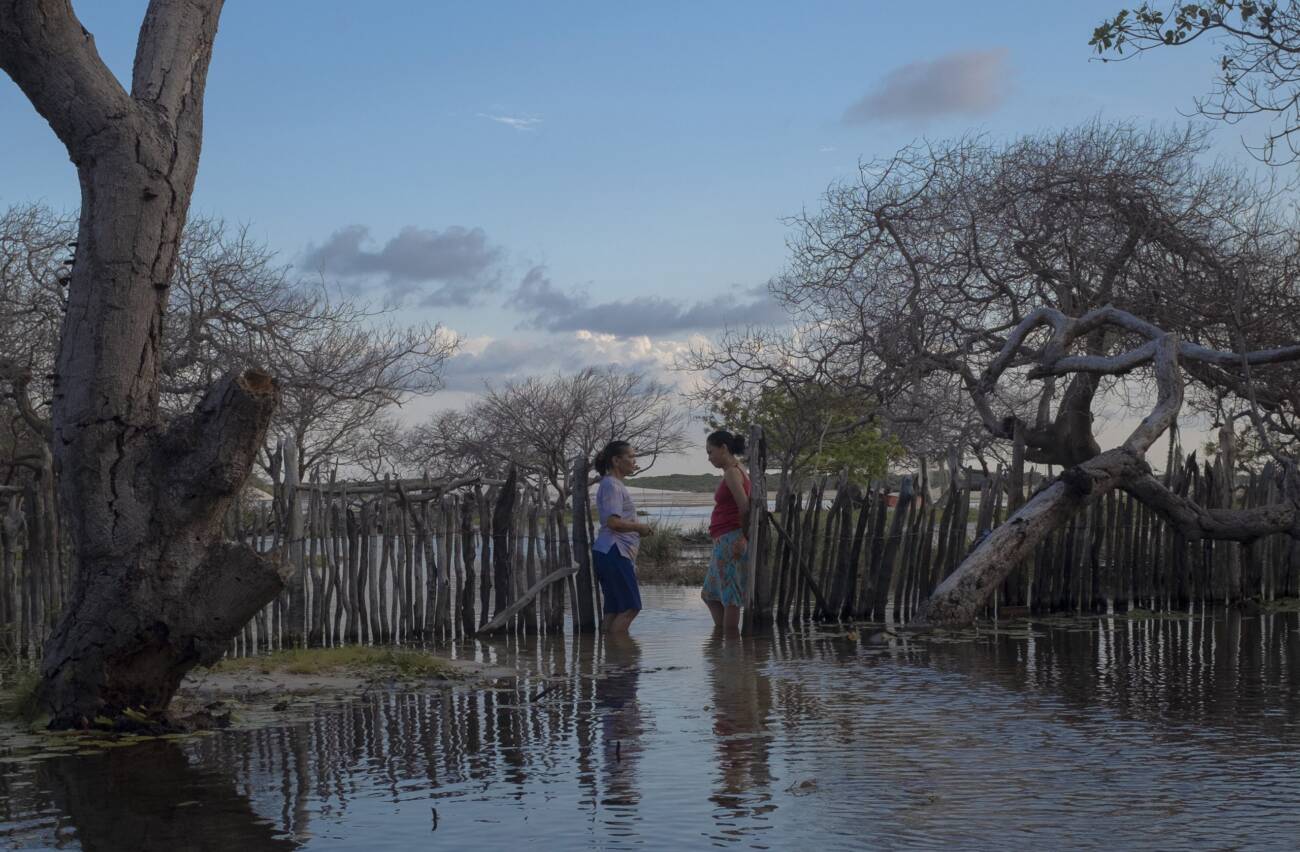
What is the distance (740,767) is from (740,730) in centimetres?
89

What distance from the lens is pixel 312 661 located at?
900 centimetres

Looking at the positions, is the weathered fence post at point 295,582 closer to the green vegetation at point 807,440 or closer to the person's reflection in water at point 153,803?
the person's reflection in water at point 153,803

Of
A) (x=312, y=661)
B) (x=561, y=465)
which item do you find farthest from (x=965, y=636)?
(x=561, y=465)

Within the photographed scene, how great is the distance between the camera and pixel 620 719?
267 inches

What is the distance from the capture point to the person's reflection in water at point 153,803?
4.46m

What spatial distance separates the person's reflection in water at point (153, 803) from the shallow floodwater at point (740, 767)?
15 mm

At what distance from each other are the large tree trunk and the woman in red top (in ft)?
15.0

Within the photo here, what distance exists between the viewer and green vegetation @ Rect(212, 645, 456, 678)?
8695mm

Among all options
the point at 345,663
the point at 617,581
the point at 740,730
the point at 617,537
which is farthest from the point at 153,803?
the point at 617,581

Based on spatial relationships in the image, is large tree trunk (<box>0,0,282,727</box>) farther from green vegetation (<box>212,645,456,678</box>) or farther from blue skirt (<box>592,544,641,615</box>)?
blue skirt (<box>592,544,641,615</box>)

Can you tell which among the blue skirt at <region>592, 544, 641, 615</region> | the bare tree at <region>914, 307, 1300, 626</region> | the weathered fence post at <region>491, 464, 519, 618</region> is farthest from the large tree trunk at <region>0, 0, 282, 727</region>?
the bare tree at <region>914, 307, 1300, 626</region>

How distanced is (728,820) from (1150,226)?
11.9 meters

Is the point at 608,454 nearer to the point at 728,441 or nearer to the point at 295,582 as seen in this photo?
the point at 728,441

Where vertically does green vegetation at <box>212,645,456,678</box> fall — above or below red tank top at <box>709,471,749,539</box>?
below
